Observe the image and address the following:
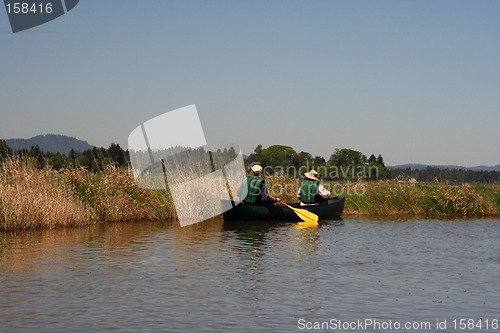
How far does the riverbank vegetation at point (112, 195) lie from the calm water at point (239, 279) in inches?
33.4

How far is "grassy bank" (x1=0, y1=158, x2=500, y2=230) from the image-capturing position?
66.0ft

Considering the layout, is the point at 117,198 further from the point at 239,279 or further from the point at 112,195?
the point at 239,279

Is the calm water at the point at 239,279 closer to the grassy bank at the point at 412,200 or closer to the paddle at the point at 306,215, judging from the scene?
the paddle at the point at 306,215

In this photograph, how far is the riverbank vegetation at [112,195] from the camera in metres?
20.2

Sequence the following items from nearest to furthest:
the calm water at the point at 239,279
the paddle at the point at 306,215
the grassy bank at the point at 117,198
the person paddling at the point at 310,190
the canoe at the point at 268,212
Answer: the calm water at the point at 239,279 < the grassy bank at the point at 117,198 < the canoe at the point at 268,212 < the paddle at the point at 306,215 < the person paddling at the point at 310,190

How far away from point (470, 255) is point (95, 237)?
9093 millimetres

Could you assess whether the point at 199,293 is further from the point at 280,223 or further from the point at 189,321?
the point at 280,223

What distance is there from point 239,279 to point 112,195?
10956mm

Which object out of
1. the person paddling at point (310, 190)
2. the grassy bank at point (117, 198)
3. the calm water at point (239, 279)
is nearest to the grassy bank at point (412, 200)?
the grassy bank at point (117, 198)

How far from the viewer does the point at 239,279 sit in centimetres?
1321

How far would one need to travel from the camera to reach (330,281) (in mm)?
13055

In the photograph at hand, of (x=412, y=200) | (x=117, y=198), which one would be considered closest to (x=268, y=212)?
(x=117, y=198)

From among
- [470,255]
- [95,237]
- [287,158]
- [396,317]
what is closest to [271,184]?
[95,237]

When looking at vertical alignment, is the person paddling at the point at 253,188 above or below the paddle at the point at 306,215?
above
